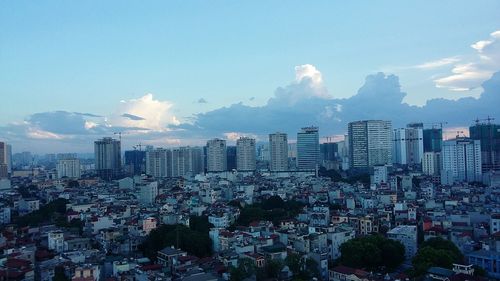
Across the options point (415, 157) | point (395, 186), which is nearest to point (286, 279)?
point (395, 186)

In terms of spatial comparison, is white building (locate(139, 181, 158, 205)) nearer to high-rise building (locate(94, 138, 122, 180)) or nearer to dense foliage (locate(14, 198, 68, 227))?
dense foliage (locate(14, 198, 68, 227))

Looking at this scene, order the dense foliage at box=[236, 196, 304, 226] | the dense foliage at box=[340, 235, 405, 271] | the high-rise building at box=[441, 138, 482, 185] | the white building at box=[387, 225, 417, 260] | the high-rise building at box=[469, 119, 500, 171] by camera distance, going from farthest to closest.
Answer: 1. the high-rise building at box=[469, 119, 500, 171]
2. the high-rise building at box=[441, 138, 482, 185]
3. the dense foliage at box=[236, 196, 304, 226]
4. the white building at box=[387, 225, 417, 260]
5. the dense foliage at box=[340, 235, 405, 271]

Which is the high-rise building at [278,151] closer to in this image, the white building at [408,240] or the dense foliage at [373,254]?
the white building at [408,240]

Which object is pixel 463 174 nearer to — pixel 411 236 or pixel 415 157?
pixel 415 157

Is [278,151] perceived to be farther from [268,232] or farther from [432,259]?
[432,259]

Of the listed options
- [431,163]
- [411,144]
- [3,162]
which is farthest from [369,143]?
[3,162]

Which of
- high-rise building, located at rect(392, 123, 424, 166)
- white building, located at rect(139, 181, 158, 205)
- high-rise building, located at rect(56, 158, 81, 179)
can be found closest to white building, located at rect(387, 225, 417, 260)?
white building, located at rect(139, 181, 158, 205)
